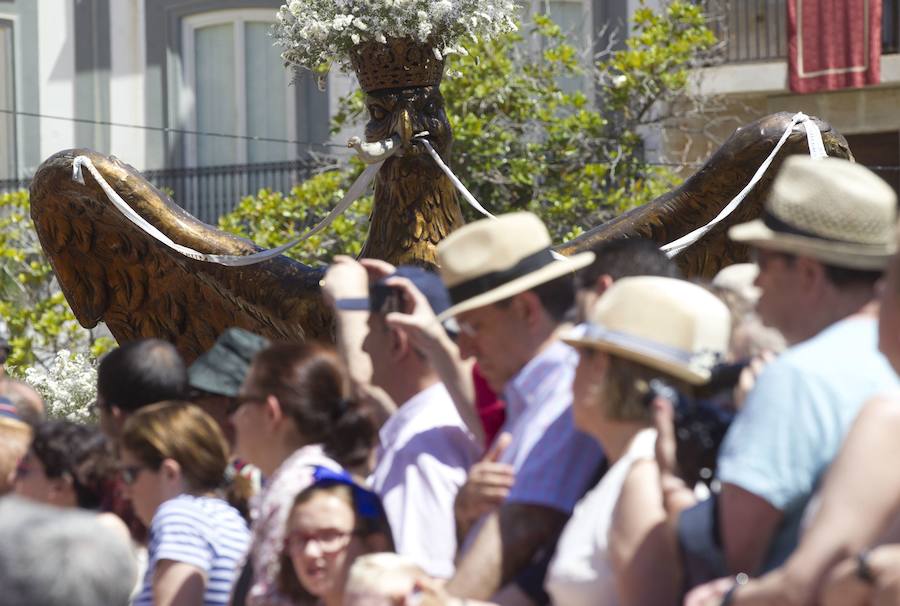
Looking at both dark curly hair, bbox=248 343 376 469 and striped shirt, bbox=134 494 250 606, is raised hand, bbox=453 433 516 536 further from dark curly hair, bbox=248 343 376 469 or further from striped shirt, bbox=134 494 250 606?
striped shirt, bbox=134 494 250 606

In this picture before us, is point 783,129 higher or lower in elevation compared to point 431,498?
higher

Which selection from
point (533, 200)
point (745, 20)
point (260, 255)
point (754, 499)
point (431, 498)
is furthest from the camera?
point (745, 20)

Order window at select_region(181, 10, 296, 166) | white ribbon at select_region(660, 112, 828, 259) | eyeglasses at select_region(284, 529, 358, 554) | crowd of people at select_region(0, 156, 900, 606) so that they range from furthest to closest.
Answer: window at select_region(181, 10, 296, 166)
white ribbon at select_region(660, 112, 828, 259)
eyeglasses at select_region(284, 529, 358, 554)
crowd of people at select_region(0, 156, 900, 606)

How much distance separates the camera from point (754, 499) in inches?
110

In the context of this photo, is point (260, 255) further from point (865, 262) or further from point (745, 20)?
point (745, 20)

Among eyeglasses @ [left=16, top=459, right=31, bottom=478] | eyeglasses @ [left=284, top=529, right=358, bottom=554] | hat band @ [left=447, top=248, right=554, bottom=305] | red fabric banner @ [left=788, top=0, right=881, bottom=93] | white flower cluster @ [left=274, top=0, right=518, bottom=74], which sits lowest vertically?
eyeglasses @ [left=284, top=529, right=358, bottom=554]

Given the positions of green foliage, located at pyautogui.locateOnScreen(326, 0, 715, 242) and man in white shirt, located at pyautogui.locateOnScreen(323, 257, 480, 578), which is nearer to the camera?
man in white shirt, located at pyautogui.locateOnScreen(323, 257, 480, 578)

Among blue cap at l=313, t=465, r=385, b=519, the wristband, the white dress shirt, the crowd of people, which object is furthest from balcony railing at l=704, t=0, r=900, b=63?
the wristband

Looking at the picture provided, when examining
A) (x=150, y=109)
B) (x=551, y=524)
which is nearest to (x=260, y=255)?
(x=551, y=524)

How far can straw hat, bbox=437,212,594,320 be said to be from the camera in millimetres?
3471

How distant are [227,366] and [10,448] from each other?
Answer: 1.71 feet

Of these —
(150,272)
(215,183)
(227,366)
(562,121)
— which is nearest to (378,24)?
(150,272)

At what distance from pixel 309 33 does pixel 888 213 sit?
11.6ft

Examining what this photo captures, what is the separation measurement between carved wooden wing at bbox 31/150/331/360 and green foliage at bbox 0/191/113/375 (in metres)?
4.93
